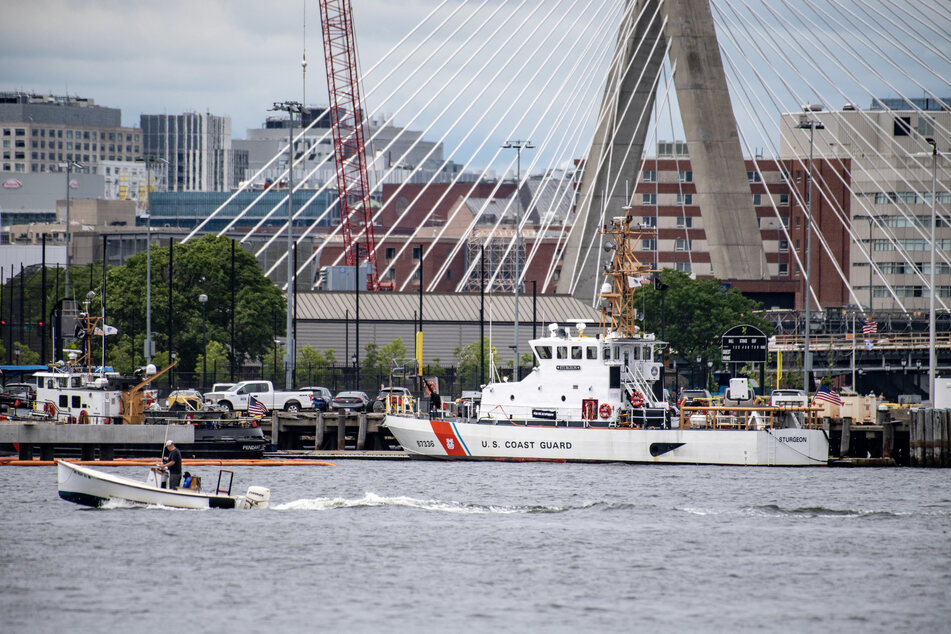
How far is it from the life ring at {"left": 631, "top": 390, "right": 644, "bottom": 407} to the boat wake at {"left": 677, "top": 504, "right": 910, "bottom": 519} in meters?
9.87

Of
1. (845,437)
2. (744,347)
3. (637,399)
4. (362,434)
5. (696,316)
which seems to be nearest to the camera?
(637,399)

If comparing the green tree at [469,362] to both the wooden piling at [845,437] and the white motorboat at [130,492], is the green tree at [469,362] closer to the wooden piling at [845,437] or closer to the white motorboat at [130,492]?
the wooden piling at [845,437]

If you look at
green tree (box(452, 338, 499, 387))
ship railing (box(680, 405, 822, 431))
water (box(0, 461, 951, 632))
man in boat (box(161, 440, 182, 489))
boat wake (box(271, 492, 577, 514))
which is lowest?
water (box(0, 461, 951, 632))

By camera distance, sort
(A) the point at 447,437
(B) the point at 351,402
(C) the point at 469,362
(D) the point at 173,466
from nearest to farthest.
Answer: (D) the point at 173,466 < (A) the point at 447,437 < (B) the point at 351,402 < (C) the point at 469,362

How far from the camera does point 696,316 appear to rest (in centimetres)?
9781

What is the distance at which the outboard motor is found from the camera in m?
41.5

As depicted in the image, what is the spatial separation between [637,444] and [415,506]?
1254cm

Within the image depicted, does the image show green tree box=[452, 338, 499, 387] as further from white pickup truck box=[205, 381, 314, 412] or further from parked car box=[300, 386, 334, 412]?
white pickup truck box=[205, 381, 314, 412]

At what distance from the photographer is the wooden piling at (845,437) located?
55781mm

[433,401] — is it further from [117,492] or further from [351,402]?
[351,402]

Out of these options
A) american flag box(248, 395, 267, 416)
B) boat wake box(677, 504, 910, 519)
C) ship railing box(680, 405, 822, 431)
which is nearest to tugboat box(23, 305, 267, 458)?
american flag box(248, 395, 267, 416)

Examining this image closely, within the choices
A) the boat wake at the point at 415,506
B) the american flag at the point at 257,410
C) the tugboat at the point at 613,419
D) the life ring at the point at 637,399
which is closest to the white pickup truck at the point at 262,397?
the american flag at the point at 257,410

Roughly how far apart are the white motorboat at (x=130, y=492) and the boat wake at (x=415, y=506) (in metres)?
1.80

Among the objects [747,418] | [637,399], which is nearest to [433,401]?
[637,399]
